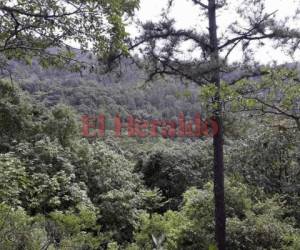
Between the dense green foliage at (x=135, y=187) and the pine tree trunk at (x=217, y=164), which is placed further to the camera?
the pine tree trunk at (x=217, y=164)

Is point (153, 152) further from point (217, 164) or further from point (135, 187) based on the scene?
point (217, 164)

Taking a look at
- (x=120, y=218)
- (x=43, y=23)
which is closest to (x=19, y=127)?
(x=120, y=218)

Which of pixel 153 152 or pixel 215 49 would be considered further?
pixel 153 152

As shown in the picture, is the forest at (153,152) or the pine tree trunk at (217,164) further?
the pine tree trunk at (217,164)

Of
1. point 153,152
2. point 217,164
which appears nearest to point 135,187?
point 153,152

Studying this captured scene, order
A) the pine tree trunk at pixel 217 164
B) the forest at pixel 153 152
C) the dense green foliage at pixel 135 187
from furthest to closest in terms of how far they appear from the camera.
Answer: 1. the pine tree trunk at pixel 217 164
2. the dense green foliage at pixel 135 187
3. the forest at pixel 153 152

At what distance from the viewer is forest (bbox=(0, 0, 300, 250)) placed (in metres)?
3.83

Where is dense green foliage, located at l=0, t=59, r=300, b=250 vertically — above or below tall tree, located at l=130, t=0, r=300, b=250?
below

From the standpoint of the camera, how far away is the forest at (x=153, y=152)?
3828 mm

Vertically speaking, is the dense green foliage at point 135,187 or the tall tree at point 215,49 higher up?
the tall tree at point 215,49

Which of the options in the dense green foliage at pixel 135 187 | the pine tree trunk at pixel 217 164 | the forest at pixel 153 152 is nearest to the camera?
the forest at pixel 153 152

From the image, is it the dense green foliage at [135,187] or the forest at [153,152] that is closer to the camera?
the forest at [153,152]

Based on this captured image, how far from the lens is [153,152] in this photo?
16.1 metres

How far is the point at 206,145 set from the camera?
17.6 metres
